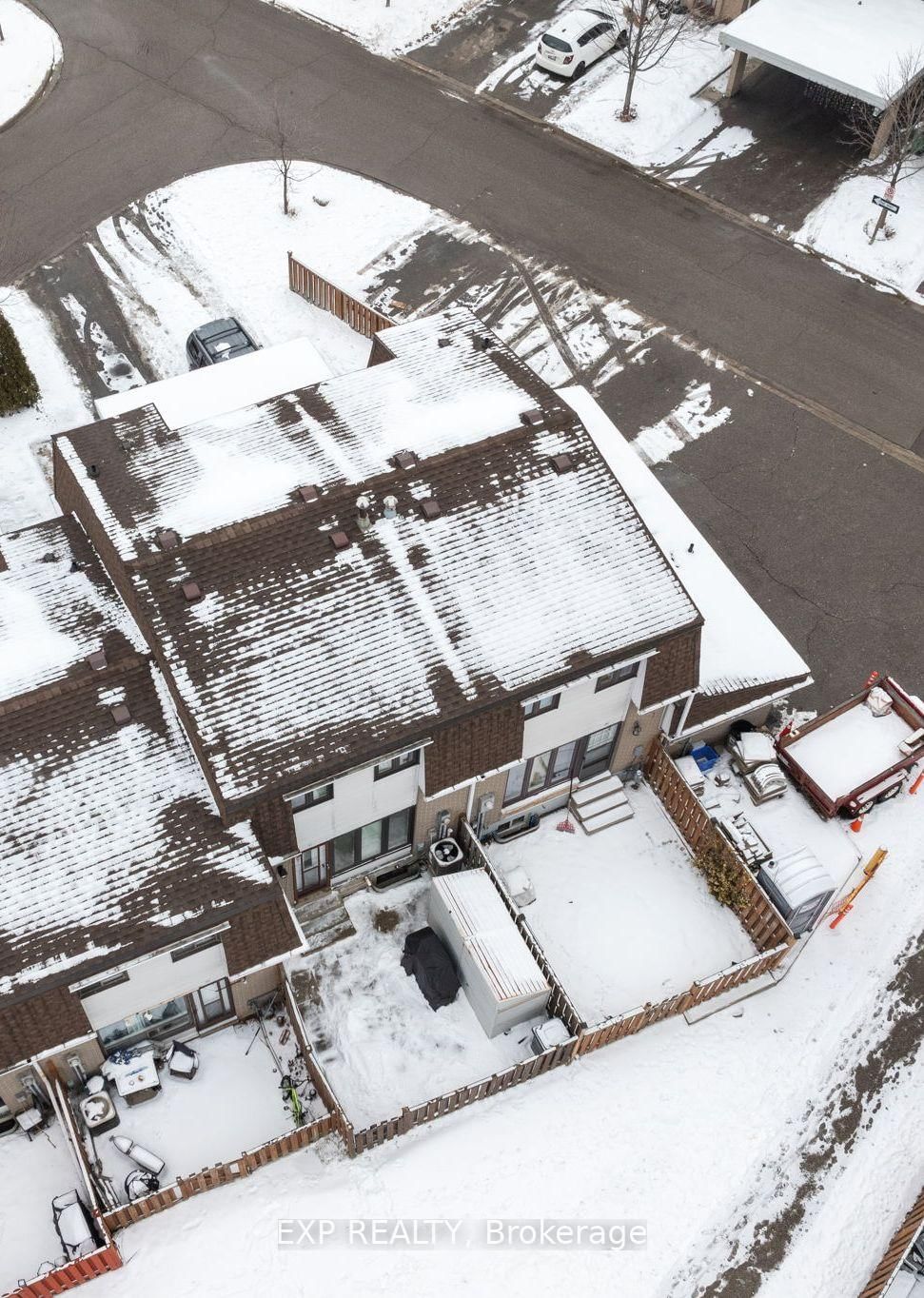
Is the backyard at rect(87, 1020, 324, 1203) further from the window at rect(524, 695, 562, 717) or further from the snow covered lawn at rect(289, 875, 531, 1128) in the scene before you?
the window at rect(524, 695, 562, 717)

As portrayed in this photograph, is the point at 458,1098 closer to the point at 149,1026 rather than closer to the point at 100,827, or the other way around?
the point at 149,1026

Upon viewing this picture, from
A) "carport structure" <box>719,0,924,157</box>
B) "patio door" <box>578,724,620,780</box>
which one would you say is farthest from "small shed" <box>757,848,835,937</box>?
"carport structure" <box>719,0,924,157</box>

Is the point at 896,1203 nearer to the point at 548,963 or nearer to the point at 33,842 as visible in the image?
the point at 548,963

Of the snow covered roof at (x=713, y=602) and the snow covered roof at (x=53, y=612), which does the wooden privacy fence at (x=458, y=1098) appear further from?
the snow covered roof at (x=53, y=612)

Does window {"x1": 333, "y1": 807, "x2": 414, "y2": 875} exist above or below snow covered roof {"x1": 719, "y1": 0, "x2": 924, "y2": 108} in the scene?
below

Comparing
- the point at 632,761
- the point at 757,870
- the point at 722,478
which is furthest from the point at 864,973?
the point at 722,478

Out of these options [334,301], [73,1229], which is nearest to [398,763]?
[73,1229]
